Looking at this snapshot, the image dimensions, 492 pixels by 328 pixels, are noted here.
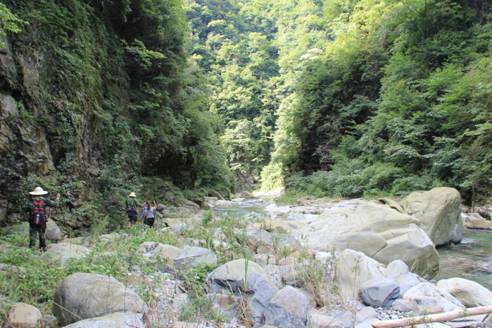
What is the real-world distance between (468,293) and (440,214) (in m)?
4.67

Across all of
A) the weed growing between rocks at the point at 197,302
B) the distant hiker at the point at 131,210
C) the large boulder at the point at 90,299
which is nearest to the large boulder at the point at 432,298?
the weed growing between rocks at the point at 197,302

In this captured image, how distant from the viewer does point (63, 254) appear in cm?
536

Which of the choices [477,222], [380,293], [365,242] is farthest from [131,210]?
[477,222]

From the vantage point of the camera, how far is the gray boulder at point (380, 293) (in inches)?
Answer: 177

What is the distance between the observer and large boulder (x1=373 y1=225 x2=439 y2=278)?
6.28 meters

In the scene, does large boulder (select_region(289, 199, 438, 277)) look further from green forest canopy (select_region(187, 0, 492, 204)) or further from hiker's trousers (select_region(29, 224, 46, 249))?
green forest canopy (select_region(187, 0, 492, 204))

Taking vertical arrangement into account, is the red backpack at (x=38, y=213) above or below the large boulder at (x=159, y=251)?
above

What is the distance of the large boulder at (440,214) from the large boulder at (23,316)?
8.40m

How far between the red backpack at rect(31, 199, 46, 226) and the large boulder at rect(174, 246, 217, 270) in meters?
2.88

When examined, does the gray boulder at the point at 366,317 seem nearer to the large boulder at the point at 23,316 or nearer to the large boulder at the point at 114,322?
the large boulder at the point at 114,322

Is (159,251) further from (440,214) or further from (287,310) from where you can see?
(440,214)

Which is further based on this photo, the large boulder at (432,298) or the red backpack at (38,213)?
the red backpack at (38,213)

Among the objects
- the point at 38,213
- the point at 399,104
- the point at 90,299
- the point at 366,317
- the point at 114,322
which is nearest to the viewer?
the point at 114,322

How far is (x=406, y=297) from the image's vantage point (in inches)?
183
